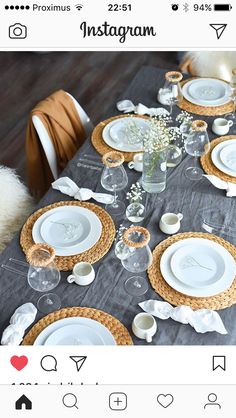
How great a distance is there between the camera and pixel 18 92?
3.40 m

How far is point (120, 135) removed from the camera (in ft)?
5.99

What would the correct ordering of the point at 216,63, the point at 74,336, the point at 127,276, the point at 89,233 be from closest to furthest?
1. the point at 74,336
2. the point at 127,276
3. the point at 89,233
4. the point at 216,63

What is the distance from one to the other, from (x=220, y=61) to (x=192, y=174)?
937mm

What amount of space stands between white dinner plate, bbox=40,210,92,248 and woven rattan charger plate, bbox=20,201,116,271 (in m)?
0.04

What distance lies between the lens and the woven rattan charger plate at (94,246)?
140cm

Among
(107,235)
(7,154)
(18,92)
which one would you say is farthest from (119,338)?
(18,92)

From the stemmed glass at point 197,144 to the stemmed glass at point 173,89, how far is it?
0.29m

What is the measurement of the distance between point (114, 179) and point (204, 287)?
1.46ft

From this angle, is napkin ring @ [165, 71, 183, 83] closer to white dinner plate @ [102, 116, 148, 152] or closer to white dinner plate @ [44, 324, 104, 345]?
white dinner plate @ [102, 116, 148, 152]
